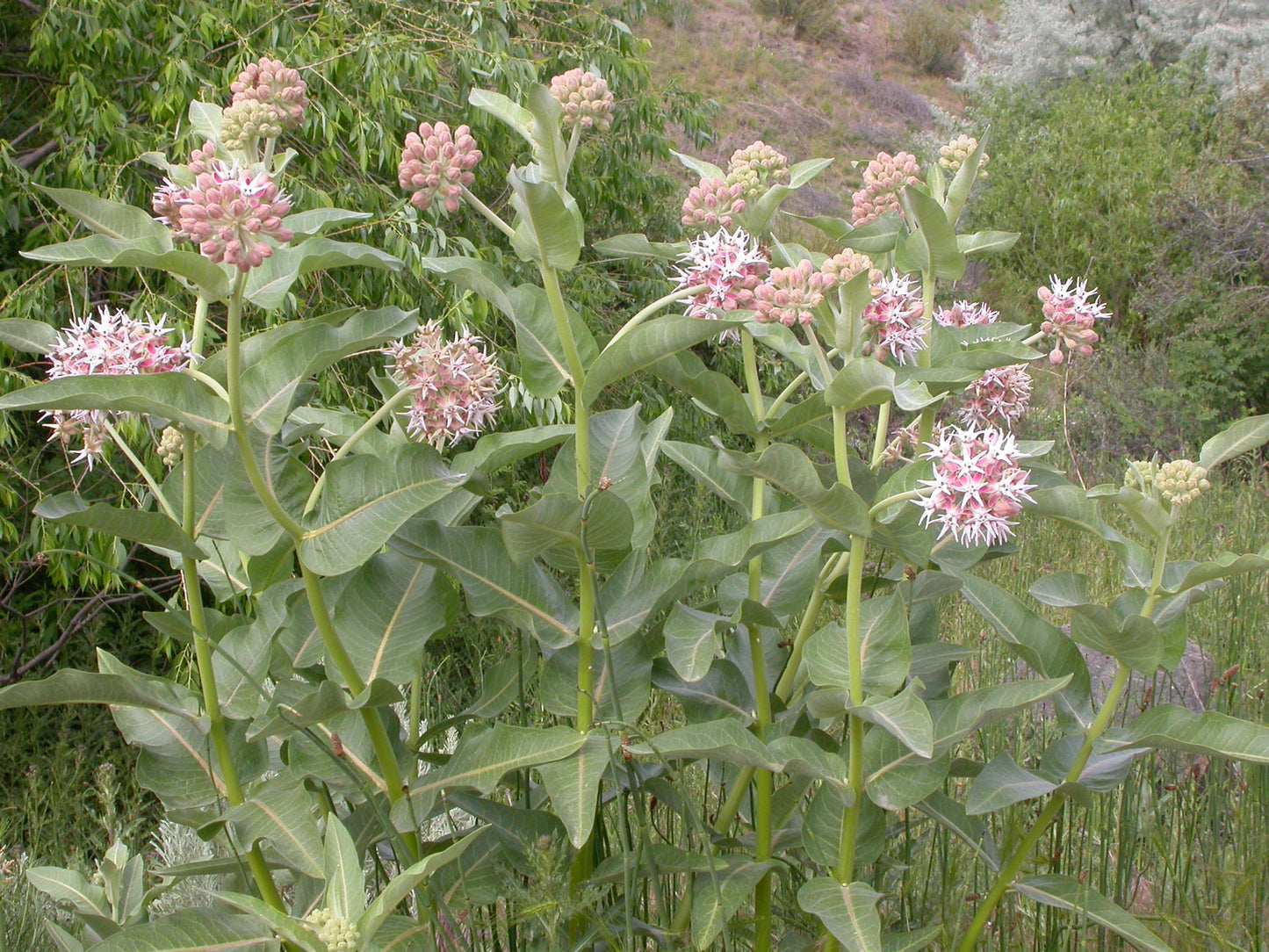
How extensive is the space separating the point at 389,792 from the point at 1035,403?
789 centimetres

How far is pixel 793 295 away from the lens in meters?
1.12

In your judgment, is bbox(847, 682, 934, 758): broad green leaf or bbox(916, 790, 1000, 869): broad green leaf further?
bbox(916, 790, 1000, 869): broad green leaf

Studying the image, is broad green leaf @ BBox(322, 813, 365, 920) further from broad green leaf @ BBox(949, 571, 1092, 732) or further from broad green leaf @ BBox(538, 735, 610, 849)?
broad green leaf @ BBox(949, 571, 1092, 732)

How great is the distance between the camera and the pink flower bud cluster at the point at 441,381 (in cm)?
121

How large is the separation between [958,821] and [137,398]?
3.42 ft

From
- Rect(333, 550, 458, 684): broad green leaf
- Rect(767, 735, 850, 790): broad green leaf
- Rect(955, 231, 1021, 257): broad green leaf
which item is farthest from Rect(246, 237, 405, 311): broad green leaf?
Rect(955, 231, 1021, 257): broad green leaf

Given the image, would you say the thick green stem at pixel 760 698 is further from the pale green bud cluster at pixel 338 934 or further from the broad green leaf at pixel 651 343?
the pale green bud cluster at pixel 338 934

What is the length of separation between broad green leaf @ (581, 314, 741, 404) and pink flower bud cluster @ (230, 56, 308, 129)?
0.45 m

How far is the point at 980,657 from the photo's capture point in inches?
138

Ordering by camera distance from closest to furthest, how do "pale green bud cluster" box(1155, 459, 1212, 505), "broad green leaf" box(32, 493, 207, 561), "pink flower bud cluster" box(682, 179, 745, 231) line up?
"broad green leaf" box(32, 493, 207, 561) → "pale green bud cluster" box(1155, 459, 1212, 505) → "pink flower bud cluster" box(682, 179, 745, 231)

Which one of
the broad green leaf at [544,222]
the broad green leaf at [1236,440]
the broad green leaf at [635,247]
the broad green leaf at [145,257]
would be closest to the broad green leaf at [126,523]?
the broad green leaf at [145,257]

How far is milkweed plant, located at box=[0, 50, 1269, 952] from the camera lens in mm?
1070

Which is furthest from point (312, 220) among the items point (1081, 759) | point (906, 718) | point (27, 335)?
point (1081, 759)

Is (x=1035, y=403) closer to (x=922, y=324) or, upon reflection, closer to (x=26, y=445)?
(x=26, y=445)
